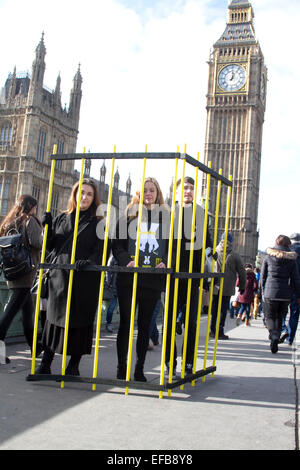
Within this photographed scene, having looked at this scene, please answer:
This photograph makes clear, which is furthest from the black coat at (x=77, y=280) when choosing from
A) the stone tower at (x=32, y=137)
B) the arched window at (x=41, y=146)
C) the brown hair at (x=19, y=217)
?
the arched window at (x=41, y=146)

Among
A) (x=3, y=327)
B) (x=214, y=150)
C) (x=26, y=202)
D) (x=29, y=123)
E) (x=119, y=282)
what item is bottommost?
(x=3, y=327)

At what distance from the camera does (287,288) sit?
6.50 m

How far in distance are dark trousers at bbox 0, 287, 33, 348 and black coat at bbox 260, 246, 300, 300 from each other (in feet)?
9.80

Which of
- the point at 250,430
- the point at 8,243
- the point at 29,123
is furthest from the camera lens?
the point at 29,123

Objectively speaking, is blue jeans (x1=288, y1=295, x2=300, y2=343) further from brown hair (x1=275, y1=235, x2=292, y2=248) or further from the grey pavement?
the grey pavement

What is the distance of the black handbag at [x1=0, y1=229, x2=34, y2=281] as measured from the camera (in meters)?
4.75

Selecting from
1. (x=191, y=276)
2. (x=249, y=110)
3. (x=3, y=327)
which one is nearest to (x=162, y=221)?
(x=191, y=276)

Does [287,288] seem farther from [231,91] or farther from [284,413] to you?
[231,91]

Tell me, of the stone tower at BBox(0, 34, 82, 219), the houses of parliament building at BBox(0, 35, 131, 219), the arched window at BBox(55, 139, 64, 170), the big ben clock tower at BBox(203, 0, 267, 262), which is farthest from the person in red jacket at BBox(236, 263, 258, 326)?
the big ben clock tower at BBox(203, 0, 267, 262)

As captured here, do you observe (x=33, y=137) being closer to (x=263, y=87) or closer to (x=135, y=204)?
(x=135, y=204)

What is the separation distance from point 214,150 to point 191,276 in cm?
6073

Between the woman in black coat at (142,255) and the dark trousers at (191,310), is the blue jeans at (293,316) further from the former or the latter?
the woman in black coat at (142,255)

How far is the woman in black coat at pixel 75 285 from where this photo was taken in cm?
397

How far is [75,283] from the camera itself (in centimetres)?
399
